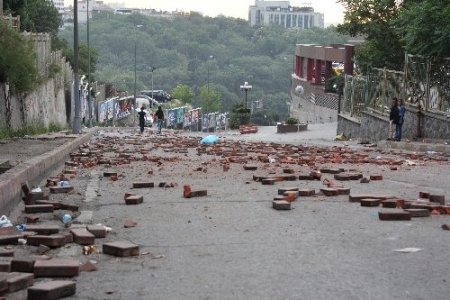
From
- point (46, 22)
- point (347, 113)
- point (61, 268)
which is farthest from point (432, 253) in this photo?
point (46, 22)

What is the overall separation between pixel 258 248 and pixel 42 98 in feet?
121

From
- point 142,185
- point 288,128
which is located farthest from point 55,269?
point 288,128

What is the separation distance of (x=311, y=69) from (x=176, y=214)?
90878mm

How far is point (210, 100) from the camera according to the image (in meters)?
126

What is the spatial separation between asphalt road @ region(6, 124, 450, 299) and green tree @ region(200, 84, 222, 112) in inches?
4245

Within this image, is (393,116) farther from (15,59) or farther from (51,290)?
(51,290)

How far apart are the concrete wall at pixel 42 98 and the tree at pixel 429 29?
15.1m

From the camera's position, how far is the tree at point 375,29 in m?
42.0

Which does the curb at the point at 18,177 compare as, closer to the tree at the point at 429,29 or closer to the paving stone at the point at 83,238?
the paving stone at the point at 83,238

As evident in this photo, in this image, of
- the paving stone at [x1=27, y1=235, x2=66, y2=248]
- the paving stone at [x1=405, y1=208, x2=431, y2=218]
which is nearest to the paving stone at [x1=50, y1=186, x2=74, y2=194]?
the paving stone at [x1=27, y1=235, x2=66, y2=248]

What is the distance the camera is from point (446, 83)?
28391 millimetres

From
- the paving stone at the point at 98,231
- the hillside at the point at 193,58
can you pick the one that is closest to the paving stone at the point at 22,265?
the paving stone at the point at 98,231

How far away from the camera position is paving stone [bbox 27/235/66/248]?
25.4 feet

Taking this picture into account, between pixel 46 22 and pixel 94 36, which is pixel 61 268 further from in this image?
pixel 94 36
